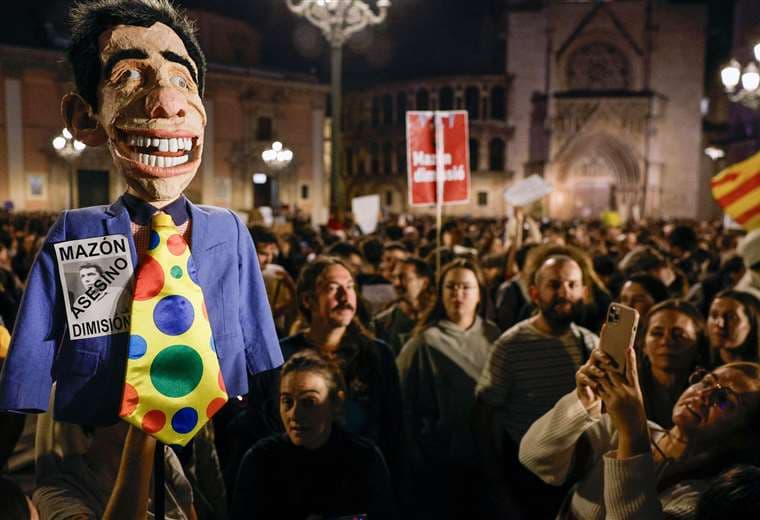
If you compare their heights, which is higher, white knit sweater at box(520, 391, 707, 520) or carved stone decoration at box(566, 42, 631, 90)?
carved stone decoration at box(566, 42, 631, 90)

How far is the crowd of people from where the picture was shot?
2131 millimetres

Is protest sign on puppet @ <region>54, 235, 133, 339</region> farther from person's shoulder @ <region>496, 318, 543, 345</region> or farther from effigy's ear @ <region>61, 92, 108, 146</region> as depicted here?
person's shoulder @ <region>496, 318, 543, 345</region>

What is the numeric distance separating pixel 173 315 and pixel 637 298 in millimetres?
3864

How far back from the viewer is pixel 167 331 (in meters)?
1.70

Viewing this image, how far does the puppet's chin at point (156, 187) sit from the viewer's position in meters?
1.83

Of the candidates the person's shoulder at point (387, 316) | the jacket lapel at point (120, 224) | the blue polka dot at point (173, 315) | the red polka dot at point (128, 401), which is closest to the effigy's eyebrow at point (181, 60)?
the jacket lapel at point (120, 224)

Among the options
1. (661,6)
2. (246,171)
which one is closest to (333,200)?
(246,171)

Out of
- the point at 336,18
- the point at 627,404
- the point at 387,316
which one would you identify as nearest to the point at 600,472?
the point at 627,404

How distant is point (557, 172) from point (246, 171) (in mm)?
19233

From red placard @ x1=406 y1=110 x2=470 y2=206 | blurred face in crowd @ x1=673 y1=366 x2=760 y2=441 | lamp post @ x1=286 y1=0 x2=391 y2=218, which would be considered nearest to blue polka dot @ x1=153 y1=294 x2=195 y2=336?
blurred face in crowd @ x1=673 y1=366 x2=760 y2=441

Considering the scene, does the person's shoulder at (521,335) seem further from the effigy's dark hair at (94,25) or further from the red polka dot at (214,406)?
the effigy's dark hair at (94,25)

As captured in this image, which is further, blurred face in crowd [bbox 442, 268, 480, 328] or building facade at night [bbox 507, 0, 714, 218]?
building facade at night [bbox 507, 0, 714, 218]

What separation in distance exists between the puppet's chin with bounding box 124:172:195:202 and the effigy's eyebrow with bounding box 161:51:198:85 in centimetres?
32

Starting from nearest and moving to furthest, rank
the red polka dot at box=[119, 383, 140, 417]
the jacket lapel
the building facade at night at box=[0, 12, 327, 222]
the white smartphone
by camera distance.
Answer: the red polka dot at box=[119, 383, 140, 417] < the jacket lapel < the white smartphone < the building facade at night at box=[0, 12, 327, 222]
